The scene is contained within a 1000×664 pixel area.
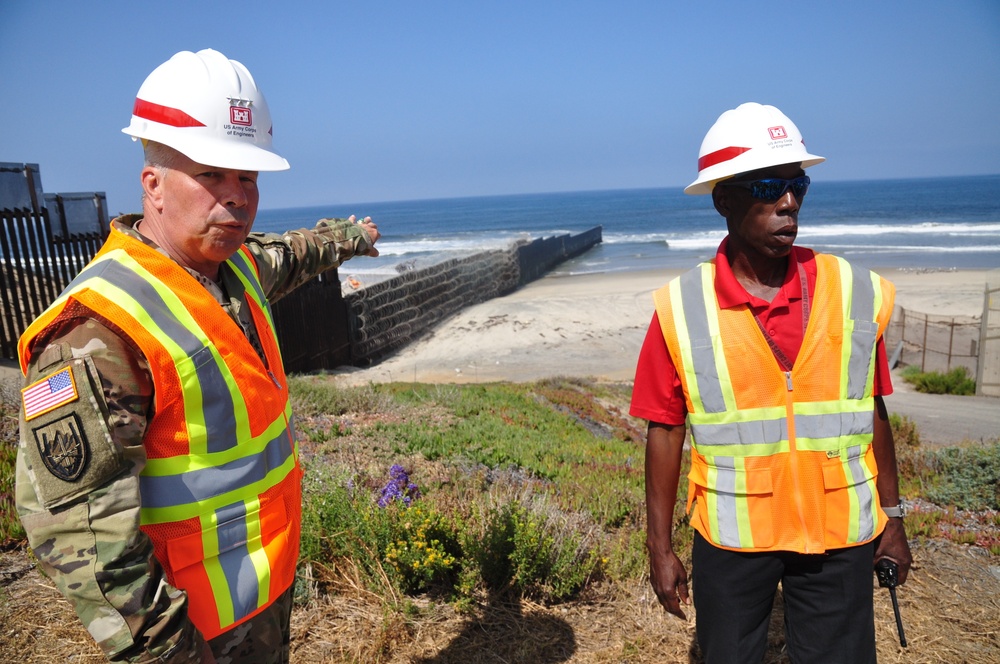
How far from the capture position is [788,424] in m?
2.32

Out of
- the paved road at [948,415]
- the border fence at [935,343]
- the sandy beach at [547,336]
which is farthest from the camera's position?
the border fence at [935,343]

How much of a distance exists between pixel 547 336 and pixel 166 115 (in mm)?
17189

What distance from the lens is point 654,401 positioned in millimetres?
2479

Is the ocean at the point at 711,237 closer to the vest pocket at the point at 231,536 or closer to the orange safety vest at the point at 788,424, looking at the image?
the orange safety vest at the point at 788,424

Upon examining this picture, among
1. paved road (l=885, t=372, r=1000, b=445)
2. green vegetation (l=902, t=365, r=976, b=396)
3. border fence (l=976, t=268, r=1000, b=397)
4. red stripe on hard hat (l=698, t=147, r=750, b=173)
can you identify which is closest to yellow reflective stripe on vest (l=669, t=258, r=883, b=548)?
red stripe on hard hat (l=698, t=147, r=750, b=173)

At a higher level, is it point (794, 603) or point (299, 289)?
point (794, 603)

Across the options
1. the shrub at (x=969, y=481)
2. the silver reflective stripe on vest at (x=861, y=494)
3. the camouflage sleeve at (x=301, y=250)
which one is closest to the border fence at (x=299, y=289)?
the camouflage sleeve at (x=301, y=250)

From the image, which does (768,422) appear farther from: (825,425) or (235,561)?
(235,561)

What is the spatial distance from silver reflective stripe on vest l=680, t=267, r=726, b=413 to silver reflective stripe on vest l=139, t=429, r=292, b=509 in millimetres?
1386

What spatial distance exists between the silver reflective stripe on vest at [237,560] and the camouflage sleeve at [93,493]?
→ 214 mm

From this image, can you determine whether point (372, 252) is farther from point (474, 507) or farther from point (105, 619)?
point (105, 619)

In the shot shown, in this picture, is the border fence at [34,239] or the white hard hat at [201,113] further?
the border fence at [34,239]

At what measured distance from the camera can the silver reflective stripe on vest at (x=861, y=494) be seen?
2324 millimetres

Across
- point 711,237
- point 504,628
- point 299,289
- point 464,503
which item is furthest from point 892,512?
point 711,237
